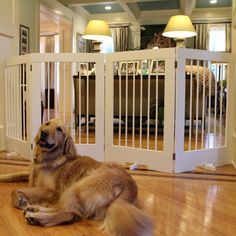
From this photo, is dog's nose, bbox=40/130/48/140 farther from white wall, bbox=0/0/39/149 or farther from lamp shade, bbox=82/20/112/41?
lamp shade, bbox=82/20/112/41

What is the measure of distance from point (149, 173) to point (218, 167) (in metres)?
0.72

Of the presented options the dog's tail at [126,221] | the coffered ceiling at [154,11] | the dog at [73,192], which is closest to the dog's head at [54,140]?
the dog at [73,192]

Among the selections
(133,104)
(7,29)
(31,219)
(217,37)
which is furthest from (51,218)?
(217,37)

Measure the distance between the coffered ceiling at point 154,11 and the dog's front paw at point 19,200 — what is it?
7.31m

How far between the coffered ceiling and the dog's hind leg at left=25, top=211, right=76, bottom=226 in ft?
24.7

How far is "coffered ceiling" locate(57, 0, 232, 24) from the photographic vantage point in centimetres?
896

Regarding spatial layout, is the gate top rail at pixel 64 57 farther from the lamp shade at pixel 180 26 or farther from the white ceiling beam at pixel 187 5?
the white ceiling beam at pixel 187 5

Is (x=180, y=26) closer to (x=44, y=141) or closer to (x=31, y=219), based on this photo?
(x=44, y=141)

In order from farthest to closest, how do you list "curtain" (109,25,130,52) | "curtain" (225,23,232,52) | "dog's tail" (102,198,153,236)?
"curtain" (109,25,130,52) < "curtain" (225,23,232,52) < "dog's tail" (102,198,153,236)

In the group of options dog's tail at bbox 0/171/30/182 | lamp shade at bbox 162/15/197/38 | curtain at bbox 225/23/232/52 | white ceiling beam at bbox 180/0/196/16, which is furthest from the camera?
curtain at bbox 225/23/232/52

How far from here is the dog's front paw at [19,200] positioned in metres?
1.93

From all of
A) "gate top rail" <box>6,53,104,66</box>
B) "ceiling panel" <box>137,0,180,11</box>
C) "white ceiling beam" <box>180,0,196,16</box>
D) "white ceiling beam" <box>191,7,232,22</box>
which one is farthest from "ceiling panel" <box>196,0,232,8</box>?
"gate top rail" <box>6,53,104,66</box>

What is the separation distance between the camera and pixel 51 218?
5.54 feet

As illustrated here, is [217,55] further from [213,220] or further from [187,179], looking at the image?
[213,220]
